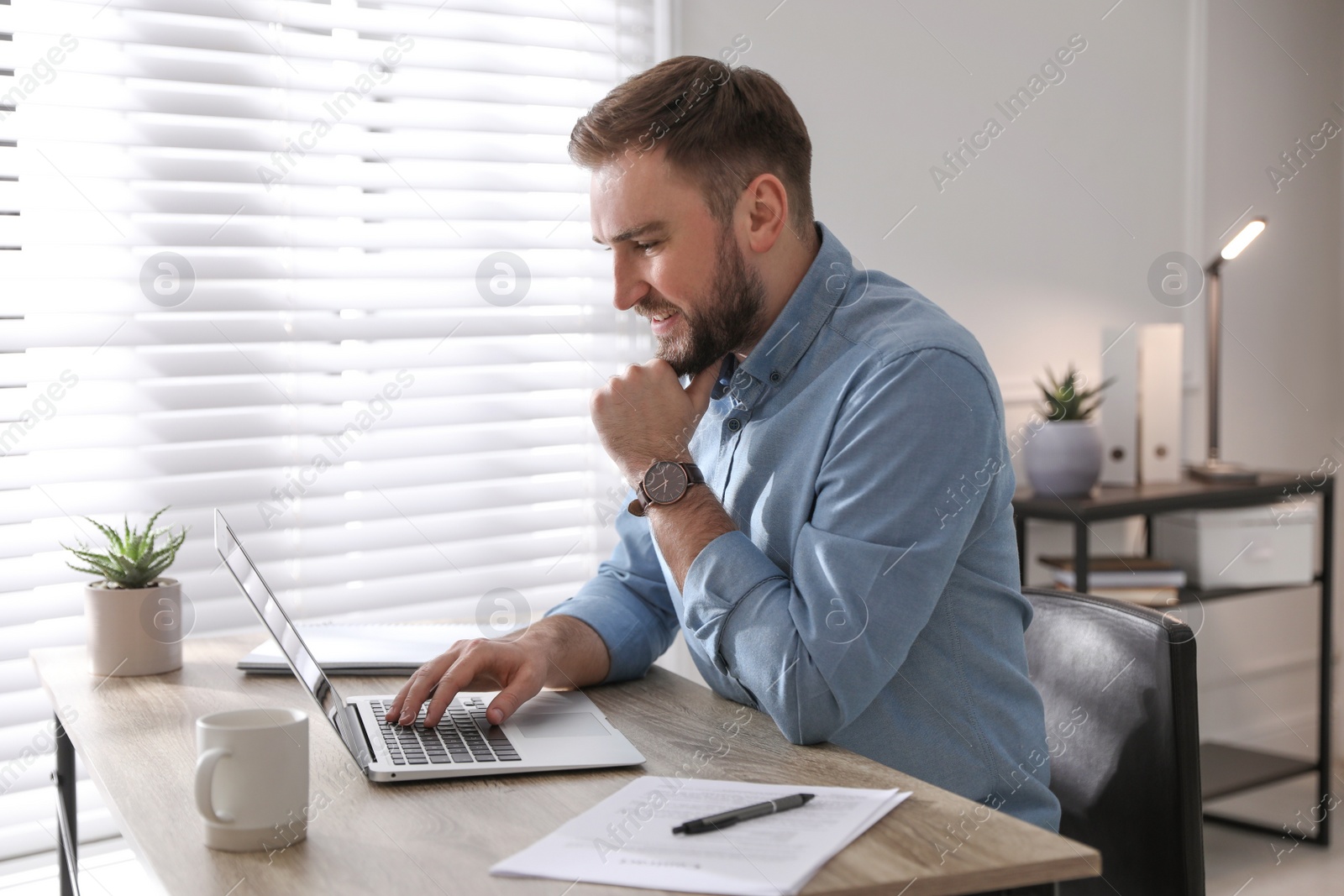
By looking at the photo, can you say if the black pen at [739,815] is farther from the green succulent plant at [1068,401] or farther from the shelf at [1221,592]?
the shelf at [1221,592]

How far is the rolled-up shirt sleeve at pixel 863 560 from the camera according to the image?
117 centimetres

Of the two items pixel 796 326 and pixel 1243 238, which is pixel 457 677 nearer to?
pixel 796 326

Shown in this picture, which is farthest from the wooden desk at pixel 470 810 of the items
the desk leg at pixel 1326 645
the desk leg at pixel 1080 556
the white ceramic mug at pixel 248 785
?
the desk leg at pixel 1326 645

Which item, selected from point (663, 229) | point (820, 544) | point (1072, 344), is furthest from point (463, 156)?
point (1072, 344)

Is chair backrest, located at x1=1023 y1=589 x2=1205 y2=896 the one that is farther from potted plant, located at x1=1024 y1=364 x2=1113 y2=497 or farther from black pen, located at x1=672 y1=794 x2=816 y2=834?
potted plant, located at x1=1024 y1=364 x2=1113 y2=497

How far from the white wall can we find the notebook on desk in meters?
1.42

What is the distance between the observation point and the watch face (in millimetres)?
1321

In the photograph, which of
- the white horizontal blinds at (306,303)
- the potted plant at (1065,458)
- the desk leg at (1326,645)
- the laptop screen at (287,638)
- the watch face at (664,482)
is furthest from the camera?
the desk leg at (1326,645)

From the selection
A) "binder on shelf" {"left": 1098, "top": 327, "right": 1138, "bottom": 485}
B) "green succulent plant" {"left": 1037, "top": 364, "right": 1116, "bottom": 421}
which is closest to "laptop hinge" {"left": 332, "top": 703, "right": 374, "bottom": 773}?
"green succulent plant" {"left": 1037, "top": 364, "right": 1116, "bottom": 421}

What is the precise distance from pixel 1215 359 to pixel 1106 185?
542 mm

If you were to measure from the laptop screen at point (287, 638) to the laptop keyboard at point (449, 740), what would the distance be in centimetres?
5

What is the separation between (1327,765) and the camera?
3020mm

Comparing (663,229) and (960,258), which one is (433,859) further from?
(960,258)

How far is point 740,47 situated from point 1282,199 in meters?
1.92
